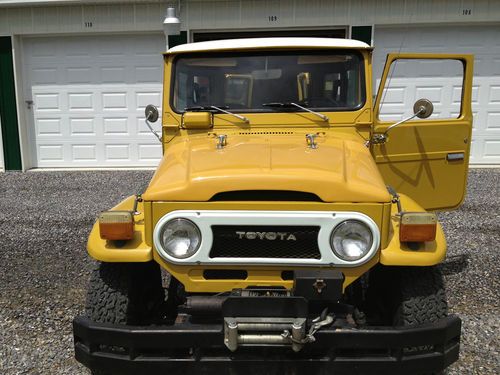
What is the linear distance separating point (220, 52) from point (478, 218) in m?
4.34

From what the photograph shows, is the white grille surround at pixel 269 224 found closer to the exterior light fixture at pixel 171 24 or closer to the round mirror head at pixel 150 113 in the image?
the round mirror head at pixel 150 113

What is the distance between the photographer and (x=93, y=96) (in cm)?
949

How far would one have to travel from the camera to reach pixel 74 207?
22.6 ft

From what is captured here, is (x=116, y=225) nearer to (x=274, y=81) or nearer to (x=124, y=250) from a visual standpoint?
(x=124, y=250)

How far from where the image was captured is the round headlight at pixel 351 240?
7.39 ft

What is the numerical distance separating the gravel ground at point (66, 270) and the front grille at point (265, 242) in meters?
1.34

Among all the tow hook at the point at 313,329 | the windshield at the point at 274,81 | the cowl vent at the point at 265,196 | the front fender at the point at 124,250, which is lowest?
the tow hook at the point at 313,329

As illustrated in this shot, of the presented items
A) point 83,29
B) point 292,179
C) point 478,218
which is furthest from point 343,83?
point 83,29

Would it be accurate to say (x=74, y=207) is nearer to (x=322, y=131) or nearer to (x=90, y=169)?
(x=90, y=169)

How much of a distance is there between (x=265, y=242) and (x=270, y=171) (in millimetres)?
342

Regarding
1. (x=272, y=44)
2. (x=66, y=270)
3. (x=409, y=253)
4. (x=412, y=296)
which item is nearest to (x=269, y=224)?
(x=409, y=253)

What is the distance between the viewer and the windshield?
3375 mm

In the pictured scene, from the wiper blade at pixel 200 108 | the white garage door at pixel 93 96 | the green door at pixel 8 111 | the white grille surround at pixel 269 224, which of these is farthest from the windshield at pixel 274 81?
Result: the green door at pixel 8 111

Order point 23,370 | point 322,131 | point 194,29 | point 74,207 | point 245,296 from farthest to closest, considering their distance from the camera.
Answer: point 194,29
point 74,207
point 322,131
point 23,370
point 245,296
